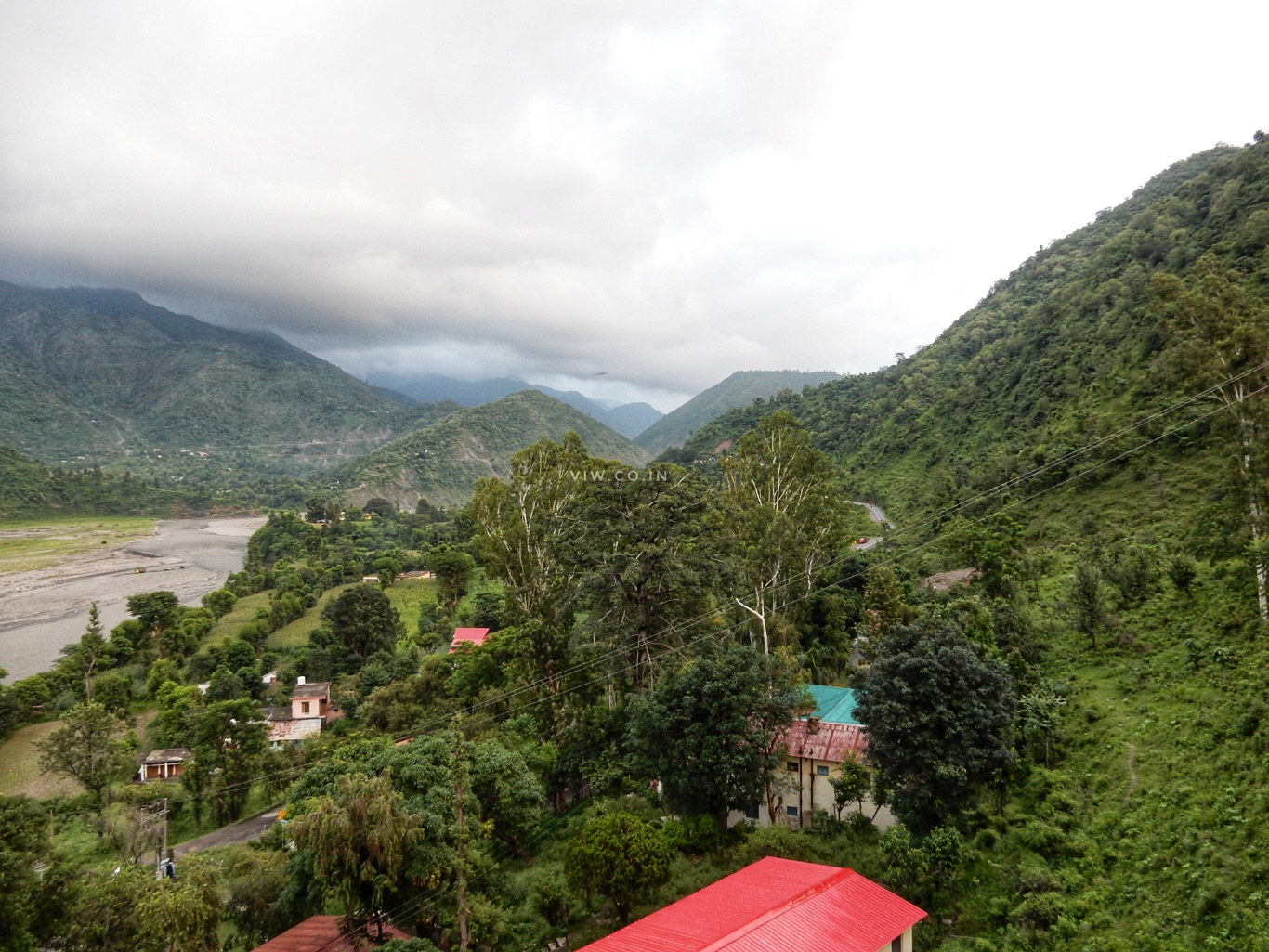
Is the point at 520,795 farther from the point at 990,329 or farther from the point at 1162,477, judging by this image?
the point at 990,329

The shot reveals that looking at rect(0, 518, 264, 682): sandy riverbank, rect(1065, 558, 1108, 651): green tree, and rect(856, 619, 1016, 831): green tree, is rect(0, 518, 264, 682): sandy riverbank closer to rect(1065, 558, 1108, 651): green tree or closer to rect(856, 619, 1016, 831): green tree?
rect(856, 619, 1016, 831): green tree

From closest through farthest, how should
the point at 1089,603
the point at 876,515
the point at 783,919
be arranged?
1. the point at 783,919
2. the point at 1089,603
3. the point at 876,515

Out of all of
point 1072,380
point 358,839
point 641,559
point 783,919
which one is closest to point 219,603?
point 641,559

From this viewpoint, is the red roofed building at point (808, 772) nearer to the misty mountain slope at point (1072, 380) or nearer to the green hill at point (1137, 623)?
the green hill at point (1137, 623)

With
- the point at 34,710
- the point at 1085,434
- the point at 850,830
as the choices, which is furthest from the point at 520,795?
the point at 34,710

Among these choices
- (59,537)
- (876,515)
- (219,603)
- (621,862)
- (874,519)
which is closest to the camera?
(621,862)

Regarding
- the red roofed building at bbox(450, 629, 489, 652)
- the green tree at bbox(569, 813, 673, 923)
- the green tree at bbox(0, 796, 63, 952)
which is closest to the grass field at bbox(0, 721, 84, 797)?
the red roofed building at bbox(450, 629, 489, 652)

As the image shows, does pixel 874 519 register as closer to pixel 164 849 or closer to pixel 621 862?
pixel 621 862
